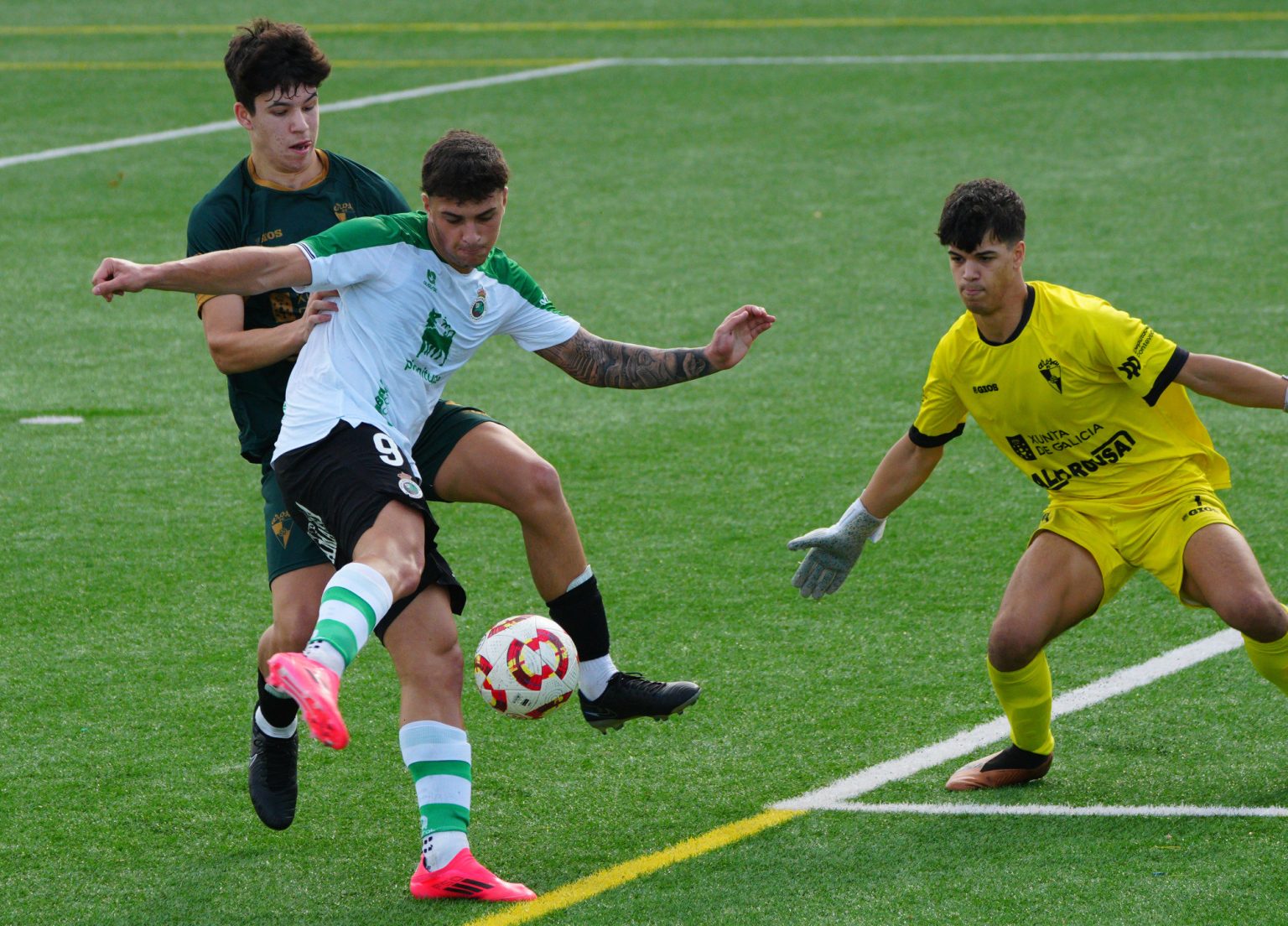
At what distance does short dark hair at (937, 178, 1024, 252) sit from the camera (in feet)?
16.2

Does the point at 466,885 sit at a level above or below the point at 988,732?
above

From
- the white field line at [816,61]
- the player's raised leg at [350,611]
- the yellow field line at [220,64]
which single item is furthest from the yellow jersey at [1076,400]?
the yellow field line at [220,64]

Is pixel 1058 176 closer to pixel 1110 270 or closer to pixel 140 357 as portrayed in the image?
pixel 1110 270

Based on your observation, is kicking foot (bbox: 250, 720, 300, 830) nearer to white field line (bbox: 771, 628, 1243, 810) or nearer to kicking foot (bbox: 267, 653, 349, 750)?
kicking foot (bbox: 267, 653, 349, 750)

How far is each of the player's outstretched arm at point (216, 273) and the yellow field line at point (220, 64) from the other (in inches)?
589

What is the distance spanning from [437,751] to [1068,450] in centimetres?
210

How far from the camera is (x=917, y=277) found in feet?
38.2

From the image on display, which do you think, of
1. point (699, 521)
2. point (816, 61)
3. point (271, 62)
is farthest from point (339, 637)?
point (816, 61)

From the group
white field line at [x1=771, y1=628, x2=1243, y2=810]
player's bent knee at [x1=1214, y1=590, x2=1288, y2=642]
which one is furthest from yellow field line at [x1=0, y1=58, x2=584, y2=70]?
player's bent knee at [x1=1214, y1=590, x2=1288, y2=642]

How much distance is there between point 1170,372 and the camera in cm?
494

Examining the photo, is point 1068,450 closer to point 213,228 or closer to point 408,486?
point 408,486

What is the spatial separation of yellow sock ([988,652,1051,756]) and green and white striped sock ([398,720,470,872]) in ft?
5.31

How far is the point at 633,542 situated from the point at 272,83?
293cm

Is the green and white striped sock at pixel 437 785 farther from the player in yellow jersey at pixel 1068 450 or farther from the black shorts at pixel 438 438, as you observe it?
the player in yellow jersey at pixel 1068 450
